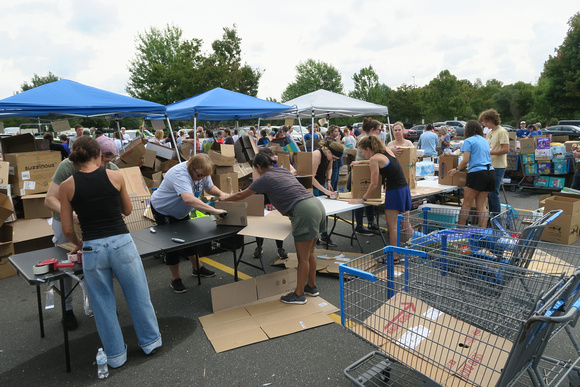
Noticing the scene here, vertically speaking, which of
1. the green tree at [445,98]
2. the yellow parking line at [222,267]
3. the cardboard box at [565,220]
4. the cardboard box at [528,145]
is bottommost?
the yellow parking line at [222,267]

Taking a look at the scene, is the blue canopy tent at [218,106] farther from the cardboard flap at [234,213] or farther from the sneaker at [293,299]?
the sneaker at [293,299]

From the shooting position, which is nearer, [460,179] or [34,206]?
[34,206]

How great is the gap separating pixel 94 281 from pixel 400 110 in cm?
4598

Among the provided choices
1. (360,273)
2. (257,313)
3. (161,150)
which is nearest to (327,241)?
(257,313)

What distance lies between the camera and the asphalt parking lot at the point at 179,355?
276 centimetres

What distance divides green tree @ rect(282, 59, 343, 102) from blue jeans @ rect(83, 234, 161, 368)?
163 feet

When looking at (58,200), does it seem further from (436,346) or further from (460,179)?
(460,179)

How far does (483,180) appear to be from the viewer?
5.04m

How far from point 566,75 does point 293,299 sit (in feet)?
111

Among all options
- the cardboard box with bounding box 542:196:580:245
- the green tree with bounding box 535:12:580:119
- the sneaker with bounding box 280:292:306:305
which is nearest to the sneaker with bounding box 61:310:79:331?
the sneaker with bounding box 280:292:306:305

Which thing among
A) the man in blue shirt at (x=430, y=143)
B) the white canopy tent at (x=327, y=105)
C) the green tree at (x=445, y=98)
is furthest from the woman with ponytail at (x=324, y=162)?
the green tree at (x=445, y=98)

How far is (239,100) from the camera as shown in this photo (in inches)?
349

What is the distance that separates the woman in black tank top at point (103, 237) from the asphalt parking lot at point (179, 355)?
1.05 feet

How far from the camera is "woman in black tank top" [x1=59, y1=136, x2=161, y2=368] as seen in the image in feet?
8.59
